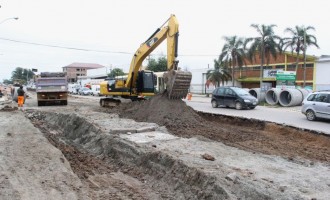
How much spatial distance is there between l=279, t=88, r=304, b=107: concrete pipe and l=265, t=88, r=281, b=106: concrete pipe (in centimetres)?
41

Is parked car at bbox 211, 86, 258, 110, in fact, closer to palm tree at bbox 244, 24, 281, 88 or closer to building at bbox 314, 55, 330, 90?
palm tree at bbox 244, 24, 281, 88

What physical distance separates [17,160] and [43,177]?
180cm

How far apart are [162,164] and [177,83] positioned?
7321 mm

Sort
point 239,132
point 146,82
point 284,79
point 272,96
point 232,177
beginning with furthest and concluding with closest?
point 284,79 → point 272,96 → point 146,82 → point 239,132 → point 232,177

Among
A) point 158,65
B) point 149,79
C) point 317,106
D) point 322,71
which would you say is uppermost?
point 158,65

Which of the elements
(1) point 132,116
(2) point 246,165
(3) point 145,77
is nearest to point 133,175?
(2) point 246,165

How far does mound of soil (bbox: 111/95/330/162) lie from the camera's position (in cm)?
1003

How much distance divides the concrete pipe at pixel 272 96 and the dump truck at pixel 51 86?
1755 centimetres

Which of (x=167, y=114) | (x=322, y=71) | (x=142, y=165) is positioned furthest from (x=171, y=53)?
(x=322, y=71)

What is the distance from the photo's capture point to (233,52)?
5184 cm

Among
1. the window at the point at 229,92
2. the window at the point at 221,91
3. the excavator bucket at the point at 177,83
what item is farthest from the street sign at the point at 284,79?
the excavator bucket at the point at 177,83

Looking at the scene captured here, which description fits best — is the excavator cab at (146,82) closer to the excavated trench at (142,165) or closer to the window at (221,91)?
the window at (221,91)

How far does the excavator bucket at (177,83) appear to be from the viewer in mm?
14809

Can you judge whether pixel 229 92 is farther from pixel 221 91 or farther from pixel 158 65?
pixel 158 65
